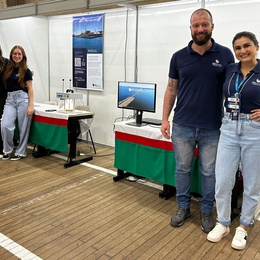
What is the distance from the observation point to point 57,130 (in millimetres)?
3936

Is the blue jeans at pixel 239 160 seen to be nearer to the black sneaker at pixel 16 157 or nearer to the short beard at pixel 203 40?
the short beard at pixel 203 40

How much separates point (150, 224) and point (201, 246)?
482mm

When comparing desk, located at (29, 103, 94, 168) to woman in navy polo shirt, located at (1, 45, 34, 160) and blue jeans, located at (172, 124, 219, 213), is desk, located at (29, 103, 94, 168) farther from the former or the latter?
blue jeans, located at (172, 124, 219, 213)

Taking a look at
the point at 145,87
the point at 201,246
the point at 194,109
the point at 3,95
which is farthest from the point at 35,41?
the point at 201,246

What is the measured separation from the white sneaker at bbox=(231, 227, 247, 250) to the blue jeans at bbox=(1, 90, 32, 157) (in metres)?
3.11

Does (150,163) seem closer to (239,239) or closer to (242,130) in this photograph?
(239,239)

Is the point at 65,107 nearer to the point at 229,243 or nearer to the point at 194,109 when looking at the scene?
the point at 194,109

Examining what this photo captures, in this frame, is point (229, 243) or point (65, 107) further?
point (65, 107)

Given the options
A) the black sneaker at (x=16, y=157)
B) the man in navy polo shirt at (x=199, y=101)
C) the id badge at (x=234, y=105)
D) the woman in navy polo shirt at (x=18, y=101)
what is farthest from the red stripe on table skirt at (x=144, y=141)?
the black sneaker at (x=16, y=157)

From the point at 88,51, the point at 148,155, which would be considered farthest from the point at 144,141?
the point at 88,51

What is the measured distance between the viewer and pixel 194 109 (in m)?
2.24

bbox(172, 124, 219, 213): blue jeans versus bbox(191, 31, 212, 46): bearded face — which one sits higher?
bbox(191, 31, 212, 46): bearded face

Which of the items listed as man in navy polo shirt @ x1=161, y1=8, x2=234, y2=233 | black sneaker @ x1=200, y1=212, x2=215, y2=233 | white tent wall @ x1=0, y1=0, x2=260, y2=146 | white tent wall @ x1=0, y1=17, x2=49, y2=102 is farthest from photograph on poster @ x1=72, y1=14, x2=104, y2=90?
black sneaker @ x1=200, y1=212, x2=215, y2=233

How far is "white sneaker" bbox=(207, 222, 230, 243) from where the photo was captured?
7.38 ft
